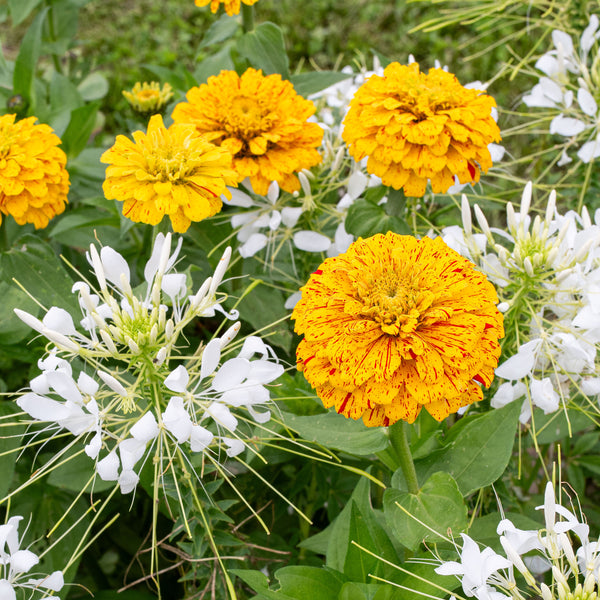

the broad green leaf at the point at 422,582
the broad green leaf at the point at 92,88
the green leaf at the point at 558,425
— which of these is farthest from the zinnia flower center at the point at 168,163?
the broad green leaf at the point at 92,88

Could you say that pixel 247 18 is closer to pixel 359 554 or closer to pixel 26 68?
pixel 26 68

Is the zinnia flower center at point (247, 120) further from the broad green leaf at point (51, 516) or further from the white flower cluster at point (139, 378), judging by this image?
the broad green leaf at point (51, 516)

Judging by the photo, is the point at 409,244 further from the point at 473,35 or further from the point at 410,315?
the point at 473,35

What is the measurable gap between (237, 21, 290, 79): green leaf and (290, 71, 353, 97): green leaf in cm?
7

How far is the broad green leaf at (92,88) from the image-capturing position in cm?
181

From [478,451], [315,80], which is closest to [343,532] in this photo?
[478,451]

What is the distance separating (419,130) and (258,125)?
10.2 inches

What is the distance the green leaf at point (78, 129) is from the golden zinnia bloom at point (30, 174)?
325mm

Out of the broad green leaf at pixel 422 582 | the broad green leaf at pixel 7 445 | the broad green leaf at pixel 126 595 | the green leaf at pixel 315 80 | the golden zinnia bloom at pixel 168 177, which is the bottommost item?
the broad green leaf at pixel 126 595

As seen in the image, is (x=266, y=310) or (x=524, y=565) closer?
(x=524, y=565)

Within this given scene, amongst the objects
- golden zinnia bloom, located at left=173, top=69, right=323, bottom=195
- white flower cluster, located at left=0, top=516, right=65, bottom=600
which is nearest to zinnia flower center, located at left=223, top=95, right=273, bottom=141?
golden zinnia bloom, located at left=173, top=69, right=323, bottom=195

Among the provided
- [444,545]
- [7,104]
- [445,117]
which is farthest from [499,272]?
[7,104]

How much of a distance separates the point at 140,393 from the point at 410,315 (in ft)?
1.09

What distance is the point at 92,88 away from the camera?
1873 millimetres
